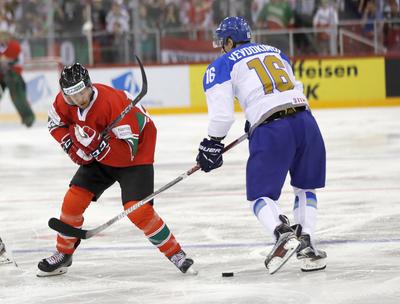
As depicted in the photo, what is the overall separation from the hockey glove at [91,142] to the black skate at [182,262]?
575 millimetres

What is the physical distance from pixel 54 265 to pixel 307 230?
47.3 inches

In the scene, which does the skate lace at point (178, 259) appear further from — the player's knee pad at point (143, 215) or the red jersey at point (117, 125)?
the red jersey at point (117, 125)

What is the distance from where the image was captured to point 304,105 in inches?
187

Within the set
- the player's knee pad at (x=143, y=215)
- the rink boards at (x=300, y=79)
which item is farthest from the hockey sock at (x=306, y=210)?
the rink boards at (x=300, y=79)

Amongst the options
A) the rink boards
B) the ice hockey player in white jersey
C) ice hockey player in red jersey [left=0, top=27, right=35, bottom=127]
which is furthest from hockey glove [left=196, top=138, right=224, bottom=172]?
the rink boards

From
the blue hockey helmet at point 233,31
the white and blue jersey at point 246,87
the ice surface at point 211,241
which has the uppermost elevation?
the blue hockey helmet at point 233,31

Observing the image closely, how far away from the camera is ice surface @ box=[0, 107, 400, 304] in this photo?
14.6ft

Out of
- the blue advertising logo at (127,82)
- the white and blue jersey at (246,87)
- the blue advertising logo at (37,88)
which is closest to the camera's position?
the white and blue jersey at (246,87)

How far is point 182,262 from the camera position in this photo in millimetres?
4840

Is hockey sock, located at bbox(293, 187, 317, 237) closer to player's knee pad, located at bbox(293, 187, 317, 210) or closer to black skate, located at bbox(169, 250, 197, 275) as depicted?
player's knee pad, located at bbox(293, 187, 317, 210)

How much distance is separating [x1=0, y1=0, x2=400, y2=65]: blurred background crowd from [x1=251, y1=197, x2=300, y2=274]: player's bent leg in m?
10.5

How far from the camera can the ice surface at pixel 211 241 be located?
4.45 m

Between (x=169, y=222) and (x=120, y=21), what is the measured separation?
9.73 meters

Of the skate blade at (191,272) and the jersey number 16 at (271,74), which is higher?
the jersey number 16 at (271,74)
